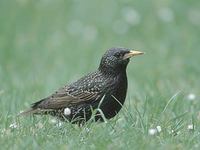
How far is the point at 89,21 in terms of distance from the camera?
1545 cm

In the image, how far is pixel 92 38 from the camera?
14719 millimetres

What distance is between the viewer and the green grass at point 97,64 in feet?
24.1

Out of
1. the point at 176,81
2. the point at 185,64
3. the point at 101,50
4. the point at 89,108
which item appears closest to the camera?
the point at 89,108

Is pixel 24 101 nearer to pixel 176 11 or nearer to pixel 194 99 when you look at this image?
pixel 194 99

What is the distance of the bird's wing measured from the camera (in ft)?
27.5

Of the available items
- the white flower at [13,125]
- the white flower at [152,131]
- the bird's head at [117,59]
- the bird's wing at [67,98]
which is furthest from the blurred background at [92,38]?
the white flower at [152,131]

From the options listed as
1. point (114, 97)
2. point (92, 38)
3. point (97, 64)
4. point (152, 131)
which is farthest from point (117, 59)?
point (92, 38)

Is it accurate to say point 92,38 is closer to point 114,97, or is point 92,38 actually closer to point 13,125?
point 114,97

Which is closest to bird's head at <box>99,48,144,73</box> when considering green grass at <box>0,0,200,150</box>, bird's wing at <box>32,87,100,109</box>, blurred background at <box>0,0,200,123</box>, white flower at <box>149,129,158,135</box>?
bird's wing at <box>32,87,100,109</box>

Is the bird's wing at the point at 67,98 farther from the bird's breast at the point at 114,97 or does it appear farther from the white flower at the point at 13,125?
the white flower at the point at 13,125

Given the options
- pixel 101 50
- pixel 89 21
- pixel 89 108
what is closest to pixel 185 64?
pixel 101 50

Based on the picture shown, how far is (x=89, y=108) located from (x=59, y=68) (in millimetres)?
4746

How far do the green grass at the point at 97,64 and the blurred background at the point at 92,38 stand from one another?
17 millimetres

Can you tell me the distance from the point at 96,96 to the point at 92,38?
21.0 feet
